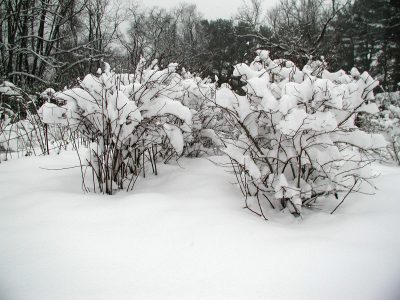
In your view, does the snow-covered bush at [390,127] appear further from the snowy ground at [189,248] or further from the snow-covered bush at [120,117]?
the snow-covered bush at [120,117]

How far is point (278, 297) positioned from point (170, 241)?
2.05 ft

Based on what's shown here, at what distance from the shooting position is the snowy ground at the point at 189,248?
1303 millimetres

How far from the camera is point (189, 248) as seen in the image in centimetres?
158

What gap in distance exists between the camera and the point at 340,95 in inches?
75.8

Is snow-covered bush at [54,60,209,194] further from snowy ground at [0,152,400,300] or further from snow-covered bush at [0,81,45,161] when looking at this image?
snow-covered bush at [0,81,45,161]

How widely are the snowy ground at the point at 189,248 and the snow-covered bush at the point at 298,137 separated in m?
0.20

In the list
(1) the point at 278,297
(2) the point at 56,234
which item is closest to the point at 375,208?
(1) the point at 278,297

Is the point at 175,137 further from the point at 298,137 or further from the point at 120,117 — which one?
the point at 298,137

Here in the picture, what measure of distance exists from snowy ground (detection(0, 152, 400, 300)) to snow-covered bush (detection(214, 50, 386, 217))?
20 cm

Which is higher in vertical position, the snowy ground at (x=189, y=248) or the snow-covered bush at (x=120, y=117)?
the snow-covered bush at (x=120, y=117)

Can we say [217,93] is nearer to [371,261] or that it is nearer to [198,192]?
[198,192]

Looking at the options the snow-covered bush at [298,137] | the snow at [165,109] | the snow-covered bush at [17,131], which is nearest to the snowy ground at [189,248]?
the snow-covered bush at [298,137]

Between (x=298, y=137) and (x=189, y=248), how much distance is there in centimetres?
103

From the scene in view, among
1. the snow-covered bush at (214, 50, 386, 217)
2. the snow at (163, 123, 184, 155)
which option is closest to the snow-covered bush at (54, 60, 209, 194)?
the snow at (163, 123, 184, 155)
